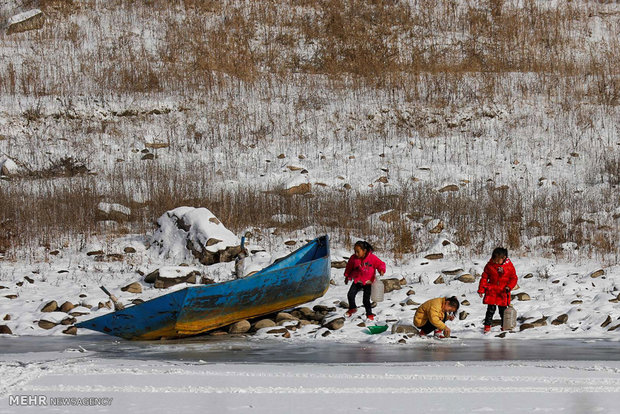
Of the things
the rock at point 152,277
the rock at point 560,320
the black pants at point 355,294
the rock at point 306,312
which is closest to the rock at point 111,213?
the rock at point 152,277

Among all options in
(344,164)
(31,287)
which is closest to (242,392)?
Answer: (31,287)

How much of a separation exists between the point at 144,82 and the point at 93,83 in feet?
5.38

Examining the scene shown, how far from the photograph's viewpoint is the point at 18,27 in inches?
1085

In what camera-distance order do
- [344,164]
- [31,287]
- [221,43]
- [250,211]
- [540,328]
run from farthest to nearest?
[221,43], [344,164], [250,211], [31,287], [540,328]

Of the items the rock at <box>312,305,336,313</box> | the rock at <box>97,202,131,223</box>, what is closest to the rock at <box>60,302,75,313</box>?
the rock at <box>312,305,336,313</box>

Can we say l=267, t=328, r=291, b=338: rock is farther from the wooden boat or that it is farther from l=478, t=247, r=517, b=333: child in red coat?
l=478, t=247, r=517, b=333: child in red coat

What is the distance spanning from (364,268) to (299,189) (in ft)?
25.3

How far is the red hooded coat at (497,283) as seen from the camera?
425 inches

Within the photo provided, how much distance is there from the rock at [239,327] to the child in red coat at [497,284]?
334 cm

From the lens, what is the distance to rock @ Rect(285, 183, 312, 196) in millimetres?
19344

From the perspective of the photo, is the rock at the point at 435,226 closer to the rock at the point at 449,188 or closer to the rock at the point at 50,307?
the rock at the point at 449,188

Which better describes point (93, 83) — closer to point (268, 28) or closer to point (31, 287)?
point (268, 28)

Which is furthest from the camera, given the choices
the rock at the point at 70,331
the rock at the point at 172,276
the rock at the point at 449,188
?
the rock at the point at 449,188

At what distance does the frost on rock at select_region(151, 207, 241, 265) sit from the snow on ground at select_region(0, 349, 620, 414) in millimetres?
7067
